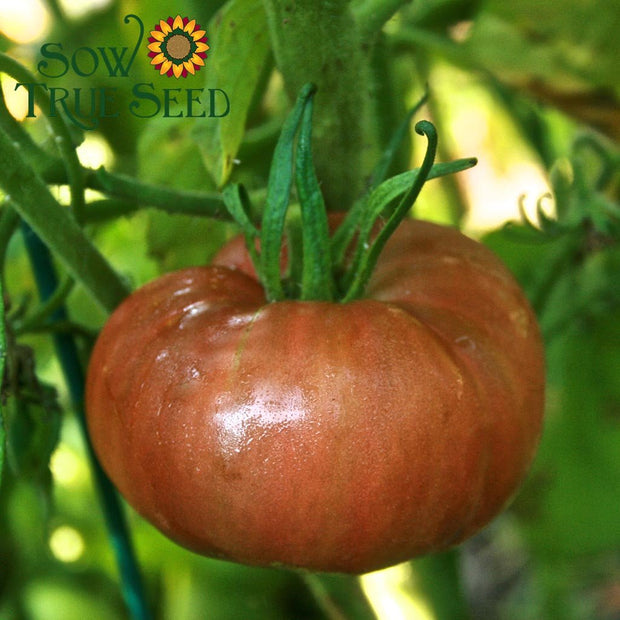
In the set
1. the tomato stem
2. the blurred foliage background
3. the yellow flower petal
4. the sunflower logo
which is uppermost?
the sunflower logo

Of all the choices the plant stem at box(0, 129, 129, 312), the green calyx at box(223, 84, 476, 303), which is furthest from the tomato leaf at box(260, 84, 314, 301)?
the plant stem at box(0, 129, 129, 312)

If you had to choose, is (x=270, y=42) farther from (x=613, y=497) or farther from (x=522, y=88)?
(x=613, y=497)

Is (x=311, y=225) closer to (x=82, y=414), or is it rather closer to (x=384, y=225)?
(x=384, y=225)

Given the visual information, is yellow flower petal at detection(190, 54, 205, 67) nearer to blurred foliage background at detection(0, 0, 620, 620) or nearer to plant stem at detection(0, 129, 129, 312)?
blurred foliage background at detection(0, 0, 620, 620)

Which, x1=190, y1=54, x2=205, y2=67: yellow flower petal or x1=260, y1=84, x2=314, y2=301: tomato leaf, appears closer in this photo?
x1=260, y1=84, x2=314, y2=301: tomato leaf

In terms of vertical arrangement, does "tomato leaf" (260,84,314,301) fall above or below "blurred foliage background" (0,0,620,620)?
above

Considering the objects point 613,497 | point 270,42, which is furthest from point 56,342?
point 613,497

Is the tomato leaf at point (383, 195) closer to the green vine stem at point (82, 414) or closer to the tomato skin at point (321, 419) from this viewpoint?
the tomato skin at point (321, 419)

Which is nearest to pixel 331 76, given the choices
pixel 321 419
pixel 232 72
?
pixel 232 72
